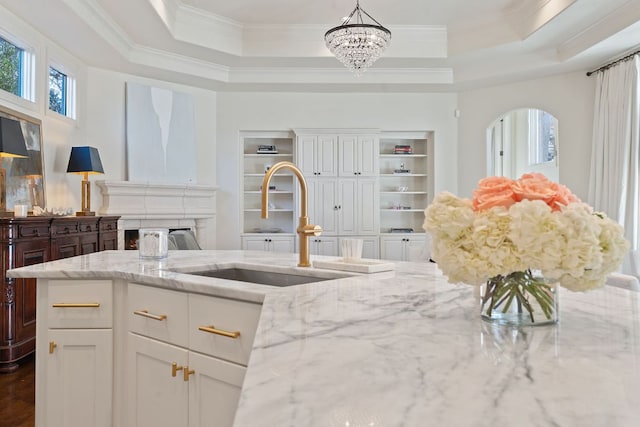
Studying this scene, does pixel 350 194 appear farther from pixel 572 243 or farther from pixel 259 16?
pixel 572 243

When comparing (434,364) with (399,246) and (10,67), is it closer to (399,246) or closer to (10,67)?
(10,67)

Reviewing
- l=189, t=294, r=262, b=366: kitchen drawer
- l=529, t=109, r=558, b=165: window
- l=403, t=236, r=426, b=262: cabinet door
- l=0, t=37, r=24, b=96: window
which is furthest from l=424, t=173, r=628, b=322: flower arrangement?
l=529, t=109, r=558, b=165: window

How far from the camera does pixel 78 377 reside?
1.96 m

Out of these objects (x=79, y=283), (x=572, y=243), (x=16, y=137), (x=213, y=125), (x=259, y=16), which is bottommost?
(x=79, y=283)

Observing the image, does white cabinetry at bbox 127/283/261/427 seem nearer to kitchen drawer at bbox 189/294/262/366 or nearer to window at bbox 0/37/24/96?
kitchen drawer at bbox 189/294/262/366

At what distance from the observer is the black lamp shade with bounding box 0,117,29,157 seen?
137 inches

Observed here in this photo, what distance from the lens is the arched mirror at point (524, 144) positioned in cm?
716

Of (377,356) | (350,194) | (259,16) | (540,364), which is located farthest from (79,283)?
(350,194)

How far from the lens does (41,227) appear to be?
383cm

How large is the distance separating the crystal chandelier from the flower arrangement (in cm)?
329

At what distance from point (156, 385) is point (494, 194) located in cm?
139

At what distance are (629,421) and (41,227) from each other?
4.16 m

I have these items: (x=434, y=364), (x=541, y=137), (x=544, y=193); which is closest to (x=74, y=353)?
(x=434, y=364)

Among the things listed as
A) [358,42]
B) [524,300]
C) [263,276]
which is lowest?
[263,276]
